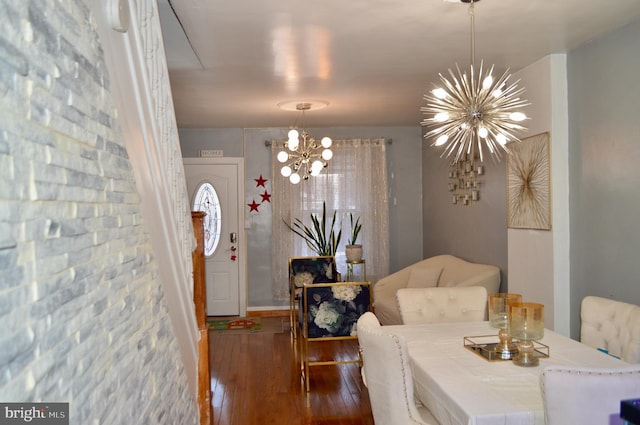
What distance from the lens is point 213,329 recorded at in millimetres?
6492

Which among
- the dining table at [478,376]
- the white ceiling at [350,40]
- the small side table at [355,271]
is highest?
A: the white ceiling at [350,40]

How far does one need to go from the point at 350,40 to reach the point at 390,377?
2.18 meters

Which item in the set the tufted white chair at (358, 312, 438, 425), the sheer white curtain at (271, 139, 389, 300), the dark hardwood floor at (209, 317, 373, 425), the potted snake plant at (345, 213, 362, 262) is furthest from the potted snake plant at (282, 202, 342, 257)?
the tufted white chair at (358, 312, 438, 425)

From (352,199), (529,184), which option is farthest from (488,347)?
(352,199)

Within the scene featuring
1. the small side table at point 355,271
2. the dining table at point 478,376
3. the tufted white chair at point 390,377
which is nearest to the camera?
the dining table at point 478,376

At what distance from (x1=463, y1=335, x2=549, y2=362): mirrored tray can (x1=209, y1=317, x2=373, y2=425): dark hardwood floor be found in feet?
3.85

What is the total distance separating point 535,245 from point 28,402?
12.7 feet

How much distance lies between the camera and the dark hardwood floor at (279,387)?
3.71 meters

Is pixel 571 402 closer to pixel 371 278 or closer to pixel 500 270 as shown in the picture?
pixel 500 270

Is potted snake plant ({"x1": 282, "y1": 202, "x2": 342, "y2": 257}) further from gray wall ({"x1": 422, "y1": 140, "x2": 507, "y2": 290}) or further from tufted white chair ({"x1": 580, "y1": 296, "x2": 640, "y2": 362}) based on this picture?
tufted white chair ({"x1": 580, "y1": 296, "x2": 640, "y2": 362})

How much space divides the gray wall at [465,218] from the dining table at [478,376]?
2.13 m

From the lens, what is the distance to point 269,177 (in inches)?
285

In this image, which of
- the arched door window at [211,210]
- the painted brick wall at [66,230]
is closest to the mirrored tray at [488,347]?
the painted brick wall at [66,230]

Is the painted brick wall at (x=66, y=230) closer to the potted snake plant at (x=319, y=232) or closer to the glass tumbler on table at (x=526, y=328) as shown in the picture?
the glass tumbler on table at (x=526, y=328)
